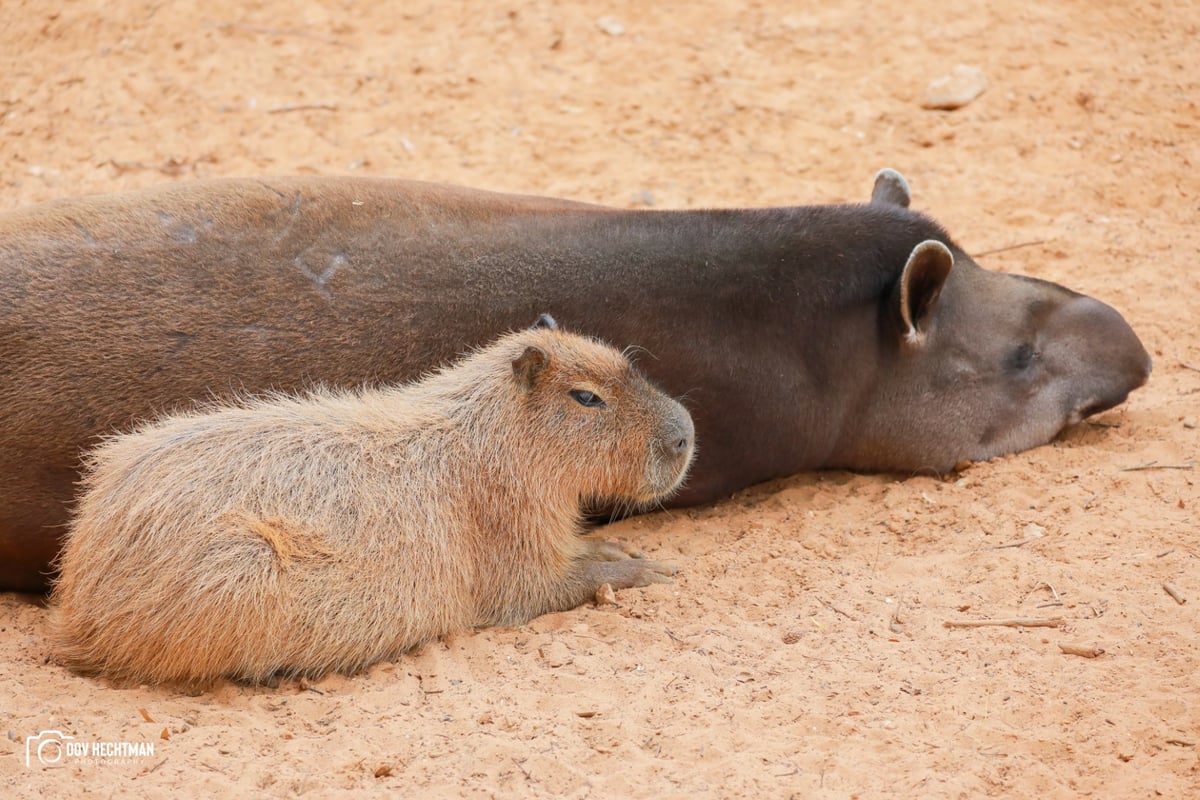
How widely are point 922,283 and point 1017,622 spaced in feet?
6.04

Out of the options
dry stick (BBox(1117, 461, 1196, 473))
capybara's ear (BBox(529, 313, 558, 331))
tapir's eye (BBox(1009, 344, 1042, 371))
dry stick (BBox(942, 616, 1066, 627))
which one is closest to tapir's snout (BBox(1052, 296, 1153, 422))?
tapir's eye (BBox(1009, 344, 1042, 371))

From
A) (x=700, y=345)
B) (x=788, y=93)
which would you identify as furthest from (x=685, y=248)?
(x=788, y=93)

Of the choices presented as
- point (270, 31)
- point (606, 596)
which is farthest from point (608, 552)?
point (270, 31)

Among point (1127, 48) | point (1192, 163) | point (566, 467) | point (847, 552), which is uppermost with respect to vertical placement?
point (1127, 48)

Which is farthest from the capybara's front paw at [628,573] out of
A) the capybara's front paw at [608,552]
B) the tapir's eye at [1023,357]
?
the tapir's eye at [1023,357]

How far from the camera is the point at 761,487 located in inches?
238

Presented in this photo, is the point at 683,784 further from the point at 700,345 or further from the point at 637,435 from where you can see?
the point at 700,345

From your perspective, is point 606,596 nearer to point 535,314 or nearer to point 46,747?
point 535,314

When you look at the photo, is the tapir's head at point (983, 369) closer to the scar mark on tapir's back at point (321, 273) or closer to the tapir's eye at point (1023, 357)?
the tapir's eye at point (1023, 357)

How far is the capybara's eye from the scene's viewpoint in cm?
503

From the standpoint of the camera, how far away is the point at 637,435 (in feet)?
16.6

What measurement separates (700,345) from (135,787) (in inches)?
115

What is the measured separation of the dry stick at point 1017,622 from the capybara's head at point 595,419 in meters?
1.24

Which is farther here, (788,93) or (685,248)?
(788,93)
